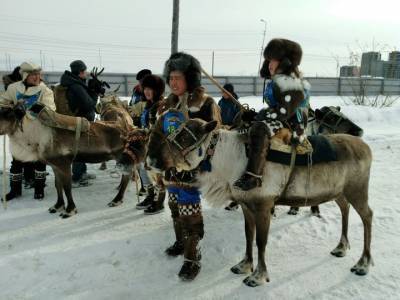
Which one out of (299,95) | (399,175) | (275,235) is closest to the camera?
(299,95)

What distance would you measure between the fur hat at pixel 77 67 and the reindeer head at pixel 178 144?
3.99 metres

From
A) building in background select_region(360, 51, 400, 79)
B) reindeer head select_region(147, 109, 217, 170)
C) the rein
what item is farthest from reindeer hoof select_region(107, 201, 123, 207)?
building in background select_region(360, 51, 400, 79)

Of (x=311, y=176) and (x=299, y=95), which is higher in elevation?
(x=299, y=95)

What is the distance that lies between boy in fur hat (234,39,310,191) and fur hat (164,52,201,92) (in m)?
0.67

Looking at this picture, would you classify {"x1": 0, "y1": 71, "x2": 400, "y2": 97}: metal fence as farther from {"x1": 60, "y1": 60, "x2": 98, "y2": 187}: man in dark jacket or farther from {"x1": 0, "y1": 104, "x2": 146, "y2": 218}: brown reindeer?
{"x1": 0, "y1": 104, "x2": 146, "y2": 218}: brown reindeer

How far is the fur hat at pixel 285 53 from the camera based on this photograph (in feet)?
11.0

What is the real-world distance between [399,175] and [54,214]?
260 inches

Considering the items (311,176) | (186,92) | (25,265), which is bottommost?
(25,265)

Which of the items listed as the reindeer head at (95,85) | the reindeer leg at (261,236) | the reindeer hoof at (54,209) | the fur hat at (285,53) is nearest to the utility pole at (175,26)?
the reindeer head at (95,85)

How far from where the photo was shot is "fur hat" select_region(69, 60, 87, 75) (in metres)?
6.57

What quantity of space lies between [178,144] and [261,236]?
129 centimetres

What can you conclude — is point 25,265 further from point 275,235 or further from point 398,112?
point 398,112

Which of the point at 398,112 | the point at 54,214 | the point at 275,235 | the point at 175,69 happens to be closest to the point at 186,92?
the point at 175,69

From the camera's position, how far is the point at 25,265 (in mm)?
3982
